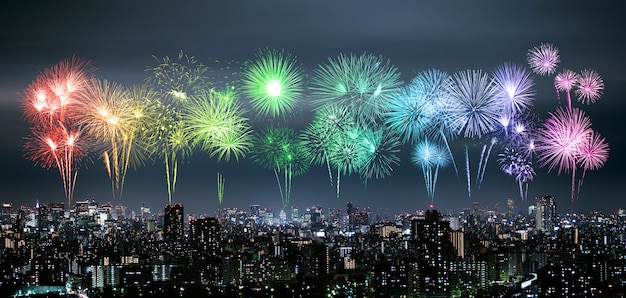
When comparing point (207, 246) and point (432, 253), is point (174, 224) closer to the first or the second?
point (207, 246)

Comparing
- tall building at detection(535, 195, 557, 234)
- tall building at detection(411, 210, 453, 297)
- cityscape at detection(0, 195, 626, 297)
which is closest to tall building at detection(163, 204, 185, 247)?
cityscape at detection(0, 195, 626, 297)

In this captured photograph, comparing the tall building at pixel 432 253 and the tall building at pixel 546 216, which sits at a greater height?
the tall building at pixel 546 216

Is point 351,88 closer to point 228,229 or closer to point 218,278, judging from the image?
point 218,278

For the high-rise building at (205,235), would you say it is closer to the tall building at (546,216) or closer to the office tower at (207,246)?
the office tower at (207,246)

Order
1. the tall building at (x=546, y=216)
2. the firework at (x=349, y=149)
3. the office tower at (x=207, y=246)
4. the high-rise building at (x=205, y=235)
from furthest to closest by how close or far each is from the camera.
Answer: the tall building at (x=546, y=216), the high-rise building at (x=205, y=235), the office tower at (x=207, y=246), the firework at (x=349, y=149)

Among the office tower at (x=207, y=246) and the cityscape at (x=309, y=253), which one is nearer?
the cityscape at (x=309, y=253)

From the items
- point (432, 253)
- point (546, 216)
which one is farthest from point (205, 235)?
point (546, 216)

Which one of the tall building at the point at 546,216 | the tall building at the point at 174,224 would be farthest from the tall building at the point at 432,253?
the tall building at the point at 174,224
